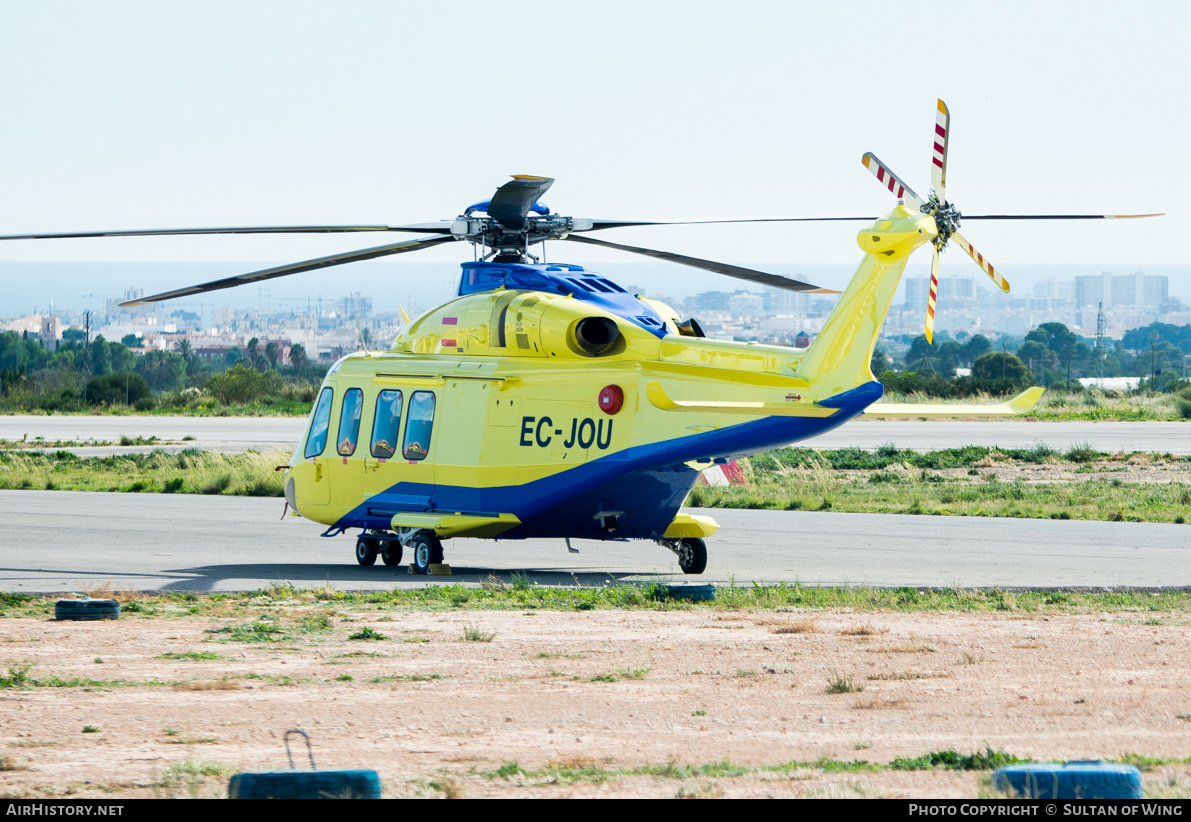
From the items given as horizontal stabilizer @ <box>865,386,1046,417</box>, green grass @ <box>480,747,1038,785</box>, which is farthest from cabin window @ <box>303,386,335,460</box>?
green grass @ <box>480,747,1038,785</box>

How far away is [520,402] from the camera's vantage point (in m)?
16.9

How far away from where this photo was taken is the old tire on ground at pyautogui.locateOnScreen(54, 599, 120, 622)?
12859 millimetres

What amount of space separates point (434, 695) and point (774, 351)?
7204mm

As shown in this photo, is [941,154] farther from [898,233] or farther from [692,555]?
[692,555]

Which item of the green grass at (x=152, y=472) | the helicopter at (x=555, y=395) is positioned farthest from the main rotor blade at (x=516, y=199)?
the green grass at (x=152, y=472)

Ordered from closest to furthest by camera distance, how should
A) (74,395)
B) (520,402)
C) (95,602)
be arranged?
1. (95,602)
2. (520,402)
3. (74,395)

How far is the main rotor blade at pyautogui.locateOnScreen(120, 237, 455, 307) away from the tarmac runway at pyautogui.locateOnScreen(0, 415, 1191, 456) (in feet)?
64.9

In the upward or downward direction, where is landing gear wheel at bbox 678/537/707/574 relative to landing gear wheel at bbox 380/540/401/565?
upward

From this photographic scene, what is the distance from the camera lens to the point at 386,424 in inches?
718

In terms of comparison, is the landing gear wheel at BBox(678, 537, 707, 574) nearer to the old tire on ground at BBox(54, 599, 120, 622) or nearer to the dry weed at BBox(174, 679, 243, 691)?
the old tire on ground at BBox(54, 599, 120, 622)

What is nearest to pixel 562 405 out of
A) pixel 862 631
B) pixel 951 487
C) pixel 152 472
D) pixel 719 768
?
pixel 862 631

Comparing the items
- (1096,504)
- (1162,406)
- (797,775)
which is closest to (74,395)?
(1162,406)

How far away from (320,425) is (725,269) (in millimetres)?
6292
